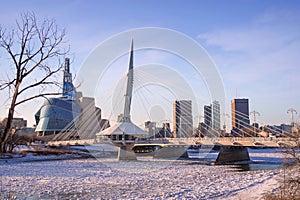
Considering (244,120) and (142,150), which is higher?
(244,120)

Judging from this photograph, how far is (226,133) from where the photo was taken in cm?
6662

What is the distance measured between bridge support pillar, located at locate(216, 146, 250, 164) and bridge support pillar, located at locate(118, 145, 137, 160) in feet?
43.2

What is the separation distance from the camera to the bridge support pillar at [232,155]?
47.1 m

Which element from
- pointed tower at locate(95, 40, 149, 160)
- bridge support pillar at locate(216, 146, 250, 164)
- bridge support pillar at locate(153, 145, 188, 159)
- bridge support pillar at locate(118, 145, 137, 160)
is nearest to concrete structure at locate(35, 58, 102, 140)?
pointed tower at locate(95, 40, 149, 160)

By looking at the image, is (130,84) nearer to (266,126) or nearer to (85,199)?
(266,126)

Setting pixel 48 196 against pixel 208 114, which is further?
pixel 208 114

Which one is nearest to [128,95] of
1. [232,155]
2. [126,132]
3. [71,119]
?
[126,132]

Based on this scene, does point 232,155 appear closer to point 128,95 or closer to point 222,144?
point 222,144

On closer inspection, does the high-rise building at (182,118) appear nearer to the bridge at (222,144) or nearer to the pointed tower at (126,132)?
the bridge at (222,144)

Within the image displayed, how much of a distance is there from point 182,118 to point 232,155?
567 inches

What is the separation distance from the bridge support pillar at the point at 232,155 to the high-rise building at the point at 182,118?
10457 millimetres

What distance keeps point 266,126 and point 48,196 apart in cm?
4575

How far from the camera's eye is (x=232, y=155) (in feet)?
158

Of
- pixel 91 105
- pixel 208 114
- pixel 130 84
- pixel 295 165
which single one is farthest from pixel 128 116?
pixel 295 165
